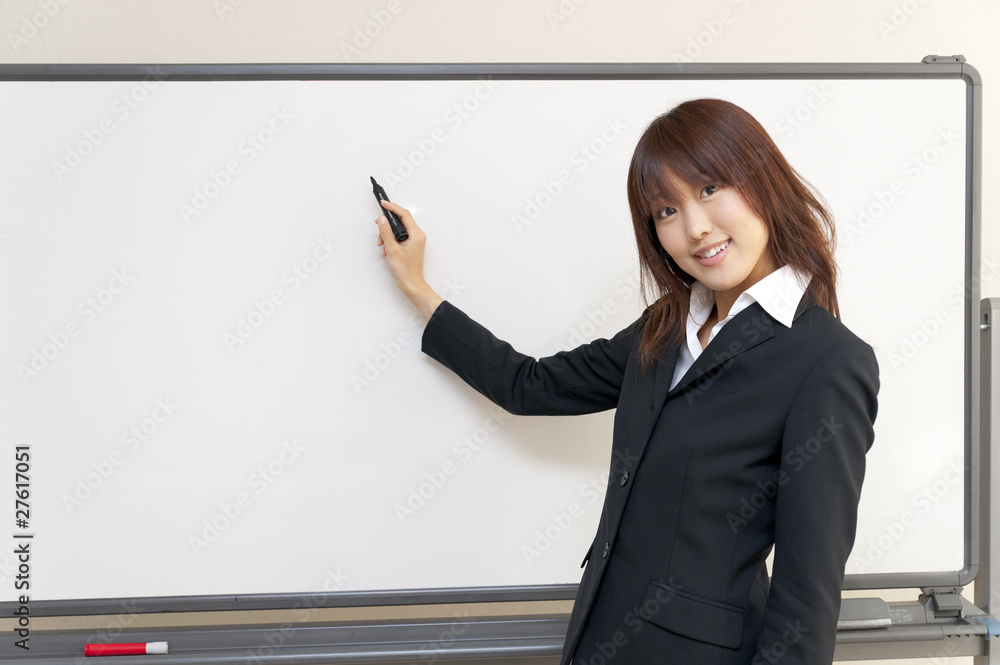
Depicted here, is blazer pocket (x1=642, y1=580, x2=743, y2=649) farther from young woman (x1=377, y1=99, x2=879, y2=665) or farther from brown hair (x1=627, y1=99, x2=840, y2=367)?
brown hair (x1=627, y1=99, x2=840, y2=367)

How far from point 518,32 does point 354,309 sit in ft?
2.29

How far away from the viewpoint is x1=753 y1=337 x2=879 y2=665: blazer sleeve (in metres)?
0.72

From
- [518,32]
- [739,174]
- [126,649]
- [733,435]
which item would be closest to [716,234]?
[739,174]

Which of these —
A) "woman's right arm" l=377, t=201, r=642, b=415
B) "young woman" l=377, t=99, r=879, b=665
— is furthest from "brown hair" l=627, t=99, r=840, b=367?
Result: "woman's right arm" l=377, t=201, r=642, b=415

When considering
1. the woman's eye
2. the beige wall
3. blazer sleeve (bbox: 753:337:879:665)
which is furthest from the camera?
the beige wall

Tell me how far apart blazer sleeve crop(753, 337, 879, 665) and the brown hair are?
119mm

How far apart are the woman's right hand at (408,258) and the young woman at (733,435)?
1.25ft

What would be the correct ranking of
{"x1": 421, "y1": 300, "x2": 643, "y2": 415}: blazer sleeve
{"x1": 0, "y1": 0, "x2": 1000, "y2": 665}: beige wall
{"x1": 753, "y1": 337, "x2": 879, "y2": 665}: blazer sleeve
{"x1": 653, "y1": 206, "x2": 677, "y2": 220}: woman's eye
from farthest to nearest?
{"x1": 0, "y1": 0, "x2": 1000, "y2": 665}: beige wall
{"x1": 421, "y1": 300, "x2": 643, "y2": 415}: blazer sleeve
{"x1": 653, "y1": 206, "x2": 677, "y2": 220}: woman's eye
{"x1": 753, "y1": 337, "x2": 879, "y2": 665}: blazer sleeve

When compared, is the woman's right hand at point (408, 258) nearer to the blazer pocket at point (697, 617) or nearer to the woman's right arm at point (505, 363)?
the woman's right arm at point (505, 363)

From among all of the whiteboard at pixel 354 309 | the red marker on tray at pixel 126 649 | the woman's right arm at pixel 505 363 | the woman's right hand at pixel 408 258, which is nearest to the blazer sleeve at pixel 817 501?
the woman's right arm at pixel 505 363

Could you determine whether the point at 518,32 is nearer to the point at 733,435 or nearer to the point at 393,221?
the point at 393,221

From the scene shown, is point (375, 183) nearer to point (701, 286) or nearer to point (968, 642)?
point (701, 286)

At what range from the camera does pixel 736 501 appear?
0.79 meters

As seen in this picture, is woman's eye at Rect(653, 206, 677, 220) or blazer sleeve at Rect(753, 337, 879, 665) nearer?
blazer sleeve at Rect(753, 337, 879, 665)
